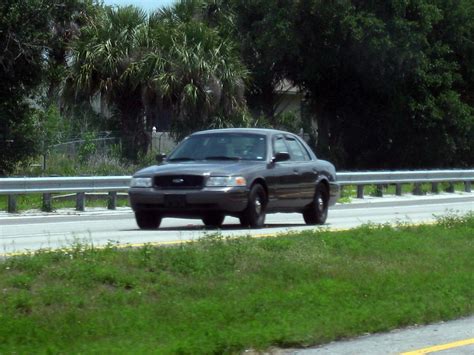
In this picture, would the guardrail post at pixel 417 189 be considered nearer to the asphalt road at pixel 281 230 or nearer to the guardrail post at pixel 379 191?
the asphalt road at pixel 281 230

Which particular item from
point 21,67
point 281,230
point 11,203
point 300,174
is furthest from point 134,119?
point 281,230

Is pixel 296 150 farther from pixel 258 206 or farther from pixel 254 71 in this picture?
pixel 254 71

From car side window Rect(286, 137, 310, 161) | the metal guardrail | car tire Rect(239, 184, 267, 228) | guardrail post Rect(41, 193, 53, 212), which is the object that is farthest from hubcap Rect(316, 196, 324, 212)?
guardrail post Rect(41, 193, 53, 212)

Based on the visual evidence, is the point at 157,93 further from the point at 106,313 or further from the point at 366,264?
the point at 106,313

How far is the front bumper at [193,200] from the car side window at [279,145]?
175 centimetres

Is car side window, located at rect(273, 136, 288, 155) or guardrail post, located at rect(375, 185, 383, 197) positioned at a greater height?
car side window, located at rect(273, 136, 288, 155)

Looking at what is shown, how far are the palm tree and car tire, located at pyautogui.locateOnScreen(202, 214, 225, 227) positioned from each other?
1619cm

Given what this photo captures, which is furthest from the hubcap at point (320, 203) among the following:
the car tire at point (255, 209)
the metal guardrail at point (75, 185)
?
the metal guardrail at point (75, 185)

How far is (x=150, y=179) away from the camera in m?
16.6

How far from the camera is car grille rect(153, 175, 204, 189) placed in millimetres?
16406

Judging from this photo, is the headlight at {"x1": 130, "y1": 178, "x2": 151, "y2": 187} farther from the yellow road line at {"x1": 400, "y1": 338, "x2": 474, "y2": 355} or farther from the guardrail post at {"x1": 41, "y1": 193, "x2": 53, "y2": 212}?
the yellow road line at {"x1": 400, "y1": 338, "x2": 474, "y2": 355}

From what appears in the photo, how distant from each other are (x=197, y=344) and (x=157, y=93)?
26.2m

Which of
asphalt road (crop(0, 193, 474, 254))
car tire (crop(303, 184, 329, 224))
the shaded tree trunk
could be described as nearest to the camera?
asphalt road (crop(0, 193, 474, 254))

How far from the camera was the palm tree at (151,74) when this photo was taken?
34.5 m
